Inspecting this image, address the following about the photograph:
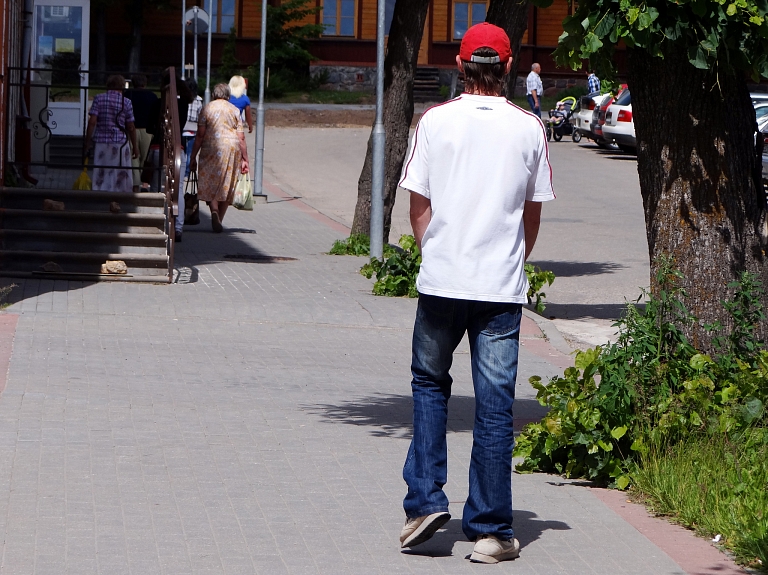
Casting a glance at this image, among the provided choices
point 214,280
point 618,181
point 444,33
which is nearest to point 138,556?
point 214,280

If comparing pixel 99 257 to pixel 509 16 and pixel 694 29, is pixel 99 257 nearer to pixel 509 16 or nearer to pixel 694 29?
pixel 509 16

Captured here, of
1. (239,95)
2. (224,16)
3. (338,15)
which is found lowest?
(239,95)

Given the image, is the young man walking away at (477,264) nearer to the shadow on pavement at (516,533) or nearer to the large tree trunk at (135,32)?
the shadow on pavement at (516,533)

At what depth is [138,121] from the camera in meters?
15.4

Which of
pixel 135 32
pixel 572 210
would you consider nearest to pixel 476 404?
pixel 572 210

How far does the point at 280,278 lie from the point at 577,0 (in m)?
7.36

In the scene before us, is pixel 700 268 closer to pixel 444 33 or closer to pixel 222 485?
pixel 222 485

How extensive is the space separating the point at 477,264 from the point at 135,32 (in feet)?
141

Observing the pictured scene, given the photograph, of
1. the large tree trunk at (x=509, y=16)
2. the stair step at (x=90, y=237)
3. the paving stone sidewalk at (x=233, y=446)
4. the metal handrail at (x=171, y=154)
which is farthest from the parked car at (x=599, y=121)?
the paving stone sidewalk at (x=233, y=446)

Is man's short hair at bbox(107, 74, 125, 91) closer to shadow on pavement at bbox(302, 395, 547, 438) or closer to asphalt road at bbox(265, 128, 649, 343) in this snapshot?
asphalt road at bbox(265, 128, 649, 343)

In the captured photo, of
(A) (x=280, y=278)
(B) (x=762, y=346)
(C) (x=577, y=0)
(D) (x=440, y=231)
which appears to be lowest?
(A) (x=280, y=278)

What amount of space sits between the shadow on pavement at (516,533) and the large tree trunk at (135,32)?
41.9 metres

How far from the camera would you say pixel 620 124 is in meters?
30.0

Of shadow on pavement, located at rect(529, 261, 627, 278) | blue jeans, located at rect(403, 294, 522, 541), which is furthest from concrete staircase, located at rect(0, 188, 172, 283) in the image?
blue jeans, located at rect(403, 294, 522, 541)
